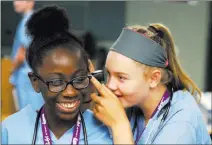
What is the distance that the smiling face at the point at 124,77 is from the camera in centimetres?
120

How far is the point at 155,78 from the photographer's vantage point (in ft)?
4.22

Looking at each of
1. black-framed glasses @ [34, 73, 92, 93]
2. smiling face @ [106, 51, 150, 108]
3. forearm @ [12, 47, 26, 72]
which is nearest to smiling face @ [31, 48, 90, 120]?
black-framed glasses @ [34, 73, 92, 93]

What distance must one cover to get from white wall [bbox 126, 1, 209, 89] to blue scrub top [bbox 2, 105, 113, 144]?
7.24ft

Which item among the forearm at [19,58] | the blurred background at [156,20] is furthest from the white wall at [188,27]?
the forearm at [19,58]

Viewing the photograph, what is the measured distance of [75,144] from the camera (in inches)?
50.8

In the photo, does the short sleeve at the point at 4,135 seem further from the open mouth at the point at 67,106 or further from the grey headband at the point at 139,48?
the grey headband at the point at 139,48

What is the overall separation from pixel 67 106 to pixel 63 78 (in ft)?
0.29

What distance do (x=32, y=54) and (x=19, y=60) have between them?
1.42 m

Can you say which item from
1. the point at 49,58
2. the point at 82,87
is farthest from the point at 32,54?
the point at 82,87

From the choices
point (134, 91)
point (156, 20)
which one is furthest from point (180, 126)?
point (156, 20)

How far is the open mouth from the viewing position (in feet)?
4.07

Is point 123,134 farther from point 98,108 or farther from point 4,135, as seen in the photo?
point 4,135

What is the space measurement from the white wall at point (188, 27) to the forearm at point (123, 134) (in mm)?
2380

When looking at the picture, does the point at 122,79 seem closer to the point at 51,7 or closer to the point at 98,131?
the point at 98,131
